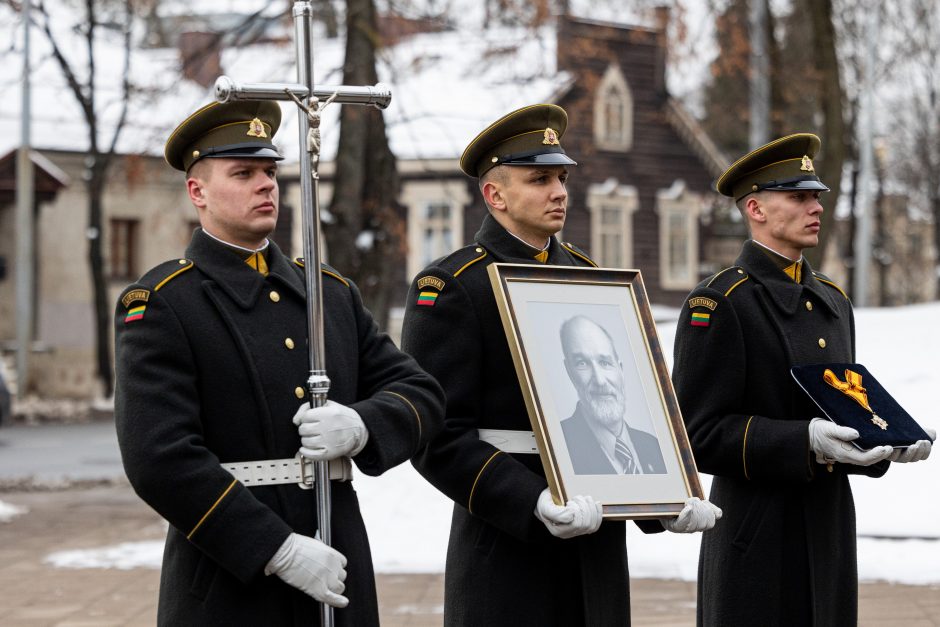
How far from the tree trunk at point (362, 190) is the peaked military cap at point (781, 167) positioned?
30.1 feet

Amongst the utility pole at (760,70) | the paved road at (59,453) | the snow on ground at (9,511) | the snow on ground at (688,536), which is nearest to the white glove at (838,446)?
the snow on ground at (688,536)

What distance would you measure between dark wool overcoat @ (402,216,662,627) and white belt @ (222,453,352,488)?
1.79 feet

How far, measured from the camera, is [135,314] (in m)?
3.92

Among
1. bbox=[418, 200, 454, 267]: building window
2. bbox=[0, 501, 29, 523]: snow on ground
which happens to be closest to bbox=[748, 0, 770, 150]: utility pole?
bbox=[0, 501, 29, 523]: snow on ground

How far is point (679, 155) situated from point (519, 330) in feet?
109

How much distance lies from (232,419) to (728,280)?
203 centimetres

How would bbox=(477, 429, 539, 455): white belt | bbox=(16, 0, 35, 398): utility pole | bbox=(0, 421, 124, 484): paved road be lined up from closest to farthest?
1. bbox=(477, 429, 539, 455): white belt
2. bbox=(0, 421, 124, 484): paved road
3. bbox=(16, 0, 35, 398): utility pole

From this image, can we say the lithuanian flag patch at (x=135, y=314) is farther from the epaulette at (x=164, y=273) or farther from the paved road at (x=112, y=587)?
the paved road at (x=112, y=587)

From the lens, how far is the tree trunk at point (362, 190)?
14.4 meters

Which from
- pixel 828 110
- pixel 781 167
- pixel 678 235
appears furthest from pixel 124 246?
pixel 781 167

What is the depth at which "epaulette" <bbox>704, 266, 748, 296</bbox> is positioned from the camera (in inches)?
204

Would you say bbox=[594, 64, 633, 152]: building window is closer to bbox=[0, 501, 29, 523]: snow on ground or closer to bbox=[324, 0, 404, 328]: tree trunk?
bbox=[324, 0, 404, 328]: tree trunk

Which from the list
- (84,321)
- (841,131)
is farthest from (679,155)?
(841,131)

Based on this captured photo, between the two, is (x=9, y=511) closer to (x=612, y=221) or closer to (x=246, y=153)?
(x=246, y=153)
